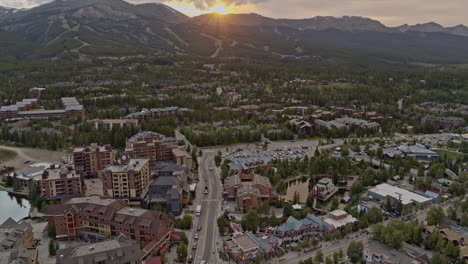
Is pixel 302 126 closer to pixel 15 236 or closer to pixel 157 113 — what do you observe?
pixel 157 113

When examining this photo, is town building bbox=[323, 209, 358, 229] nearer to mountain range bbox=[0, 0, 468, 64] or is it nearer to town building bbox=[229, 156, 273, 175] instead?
town building bbox=[229, 156, 273, 175]

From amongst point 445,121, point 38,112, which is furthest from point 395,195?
point 38,112

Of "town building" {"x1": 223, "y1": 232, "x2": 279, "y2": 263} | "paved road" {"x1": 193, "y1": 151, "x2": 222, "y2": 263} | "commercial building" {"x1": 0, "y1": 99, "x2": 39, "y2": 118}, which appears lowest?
"paved road" {"x1": 193, "y1": 151, "x2": 222, "y2": 263}

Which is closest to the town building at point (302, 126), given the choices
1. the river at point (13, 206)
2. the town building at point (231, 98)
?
the town building at point (231, 98)

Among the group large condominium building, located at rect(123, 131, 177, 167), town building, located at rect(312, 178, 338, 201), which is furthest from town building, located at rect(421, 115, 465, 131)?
large condominium building, located at rect(123, 131, 177, 167)

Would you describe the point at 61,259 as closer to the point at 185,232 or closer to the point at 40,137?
the point at 185,232

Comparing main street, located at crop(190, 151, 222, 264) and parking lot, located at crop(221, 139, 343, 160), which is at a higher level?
parking lot, located at crop(221, 139, 343, 160)

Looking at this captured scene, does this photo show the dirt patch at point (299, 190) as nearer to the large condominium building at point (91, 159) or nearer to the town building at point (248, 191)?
the town building at point (248, 191)
